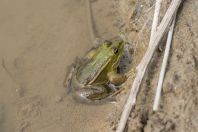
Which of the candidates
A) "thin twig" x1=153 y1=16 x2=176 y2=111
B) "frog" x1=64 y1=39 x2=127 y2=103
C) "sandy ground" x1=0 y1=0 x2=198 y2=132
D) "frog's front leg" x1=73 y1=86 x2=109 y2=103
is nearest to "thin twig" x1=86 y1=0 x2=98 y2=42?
"sandy ground" x1=0 y1=0 x2=198 y2=132

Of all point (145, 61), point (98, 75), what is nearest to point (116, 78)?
point (98, 75)

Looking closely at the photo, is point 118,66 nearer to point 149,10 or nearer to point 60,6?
point 149,10

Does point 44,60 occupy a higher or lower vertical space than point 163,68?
lower

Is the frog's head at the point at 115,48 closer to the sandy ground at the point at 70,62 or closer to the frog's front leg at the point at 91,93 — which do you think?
the sandy ground at the point at 70,62

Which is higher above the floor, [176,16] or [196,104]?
[176,16]

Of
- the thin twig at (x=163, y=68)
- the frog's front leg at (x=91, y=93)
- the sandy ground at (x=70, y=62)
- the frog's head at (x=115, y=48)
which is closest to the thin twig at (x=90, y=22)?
the sandy ground at (x=70, y=62)

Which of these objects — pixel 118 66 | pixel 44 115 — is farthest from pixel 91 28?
pixel 44 115

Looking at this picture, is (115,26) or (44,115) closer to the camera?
(44,115)

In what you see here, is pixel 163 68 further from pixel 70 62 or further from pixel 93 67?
pixel 70 62
